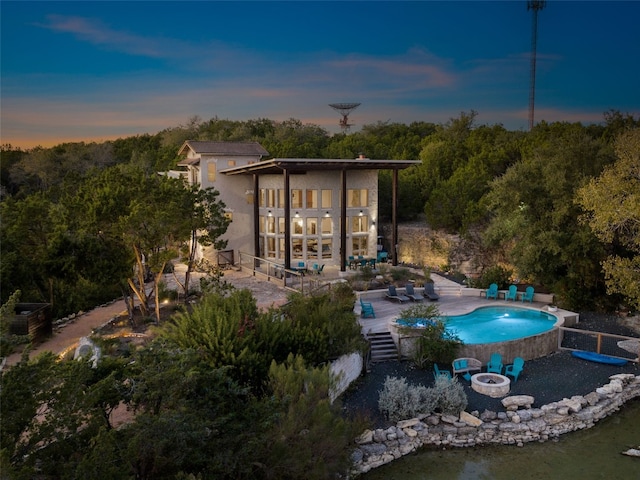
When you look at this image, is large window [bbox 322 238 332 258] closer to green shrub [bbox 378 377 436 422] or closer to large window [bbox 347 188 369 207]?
large window [bbox 347 188 369 207]

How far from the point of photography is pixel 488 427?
11906 mm

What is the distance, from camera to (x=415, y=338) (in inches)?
605

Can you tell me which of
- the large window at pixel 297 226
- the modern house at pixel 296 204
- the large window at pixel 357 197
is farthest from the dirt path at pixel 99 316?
the large window at pixel 357 197

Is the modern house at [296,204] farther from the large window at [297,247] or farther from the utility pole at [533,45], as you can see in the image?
the utility pole at [533,45]

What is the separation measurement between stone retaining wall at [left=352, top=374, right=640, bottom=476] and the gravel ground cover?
363mm

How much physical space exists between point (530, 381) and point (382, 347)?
13.7ft

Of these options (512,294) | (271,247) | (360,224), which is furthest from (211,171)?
(512,294)

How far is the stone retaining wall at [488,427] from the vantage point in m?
11.3

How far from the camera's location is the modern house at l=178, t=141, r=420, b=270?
24609 mm

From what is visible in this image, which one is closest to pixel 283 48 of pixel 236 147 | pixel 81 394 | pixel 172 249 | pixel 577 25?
pixel 236 147

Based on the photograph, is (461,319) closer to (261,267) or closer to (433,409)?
(433,409)

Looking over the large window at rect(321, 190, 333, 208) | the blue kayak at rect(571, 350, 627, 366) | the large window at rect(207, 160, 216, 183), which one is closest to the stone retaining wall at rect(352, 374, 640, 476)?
the blue kayak at rect(571, 350, 627, 366)

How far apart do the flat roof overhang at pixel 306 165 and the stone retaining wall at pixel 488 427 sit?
490 inches

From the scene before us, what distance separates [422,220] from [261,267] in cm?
1163
